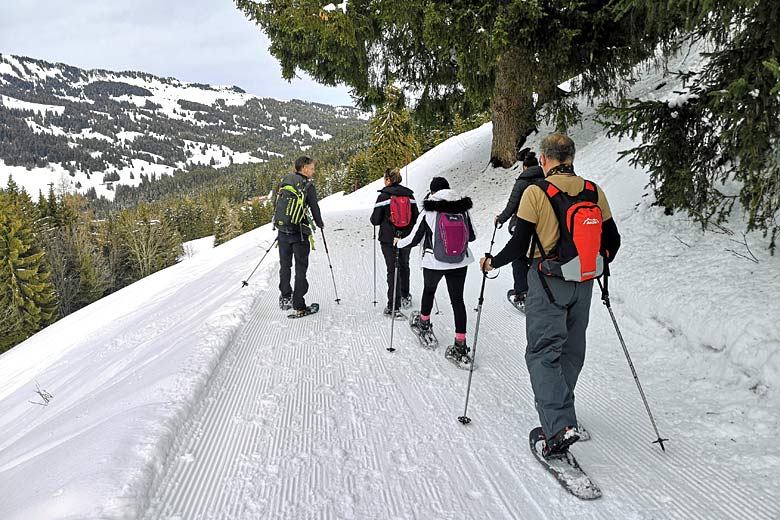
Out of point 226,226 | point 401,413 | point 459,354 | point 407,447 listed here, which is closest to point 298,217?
point 459,354

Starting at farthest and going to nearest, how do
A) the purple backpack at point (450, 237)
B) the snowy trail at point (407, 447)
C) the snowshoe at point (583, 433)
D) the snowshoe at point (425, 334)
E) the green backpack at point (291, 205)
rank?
the green backpack at point (291, 205), the snowshoe at point (425, 334), the purple backpack at point (450, 237), the snowshoe at point (583, 433), the snowy trail at point (407, 447)

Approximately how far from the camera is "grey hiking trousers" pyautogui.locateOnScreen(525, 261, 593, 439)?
10.3 feet

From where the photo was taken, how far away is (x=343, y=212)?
57.8 feet

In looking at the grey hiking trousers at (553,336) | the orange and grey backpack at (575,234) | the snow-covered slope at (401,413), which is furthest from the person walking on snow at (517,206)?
the orange and grey backpack at (575,234)

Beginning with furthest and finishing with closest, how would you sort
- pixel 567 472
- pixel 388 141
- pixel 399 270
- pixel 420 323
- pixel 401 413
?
1. pixel 388 141
2. pixel 399 270
3. pixel 420 323
4. pixel 401 413
5. pixel 567 472

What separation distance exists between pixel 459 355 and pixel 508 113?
33.7 ft

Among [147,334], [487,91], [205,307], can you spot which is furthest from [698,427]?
[487,91]

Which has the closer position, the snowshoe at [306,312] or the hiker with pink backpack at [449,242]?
the hiker with pink backpack at [449,242]

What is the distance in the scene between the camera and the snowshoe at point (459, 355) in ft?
16.1

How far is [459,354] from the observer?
5.00 m

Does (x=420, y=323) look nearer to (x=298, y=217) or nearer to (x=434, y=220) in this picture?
(x=434, y=220)

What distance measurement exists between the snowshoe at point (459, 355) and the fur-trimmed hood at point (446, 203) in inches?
59.6

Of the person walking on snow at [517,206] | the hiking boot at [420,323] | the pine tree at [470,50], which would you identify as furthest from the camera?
the pine tree at [470,50]

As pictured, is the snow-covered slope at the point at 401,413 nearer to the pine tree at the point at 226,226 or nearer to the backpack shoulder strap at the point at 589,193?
the backpack shoulder strap at the point at 589,193
